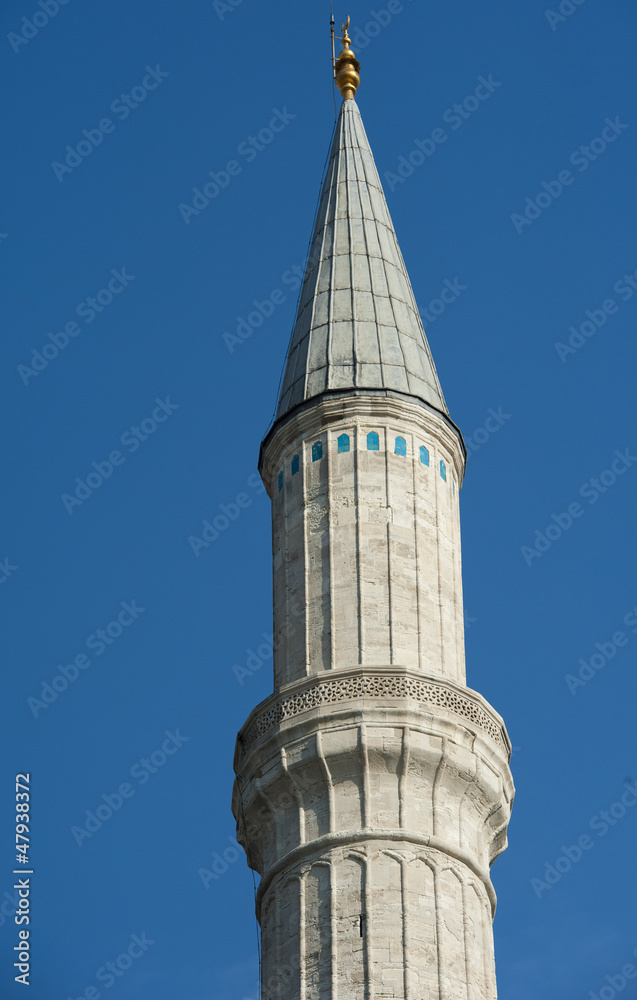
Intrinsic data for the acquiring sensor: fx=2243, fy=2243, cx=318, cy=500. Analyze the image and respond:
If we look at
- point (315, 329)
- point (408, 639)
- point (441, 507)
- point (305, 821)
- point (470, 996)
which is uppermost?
point (315, 329)

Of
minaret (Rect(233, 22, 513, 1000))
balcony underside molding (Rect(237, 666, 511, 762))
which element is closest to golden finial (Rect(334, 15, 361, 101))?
minaret (Rect(233, 22, 513, 1000))

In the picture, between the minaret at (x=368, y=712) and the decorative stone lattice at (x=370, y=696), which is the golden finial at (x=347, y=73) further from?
the decorative stone lattice at (x=370, y=696)

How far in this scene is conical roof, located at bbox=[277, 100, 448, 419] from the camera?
31078 mm

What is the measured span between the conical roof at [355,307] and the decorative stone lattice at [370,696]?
4813 mm

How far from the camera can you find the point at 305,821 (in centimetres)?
2717

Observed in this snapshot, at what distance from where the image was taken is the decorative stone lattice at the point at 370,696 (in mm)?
27469

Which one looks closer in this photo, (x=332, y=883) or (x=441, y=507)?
(x=332, y=883)

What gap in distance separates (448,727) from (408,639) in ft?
4.48

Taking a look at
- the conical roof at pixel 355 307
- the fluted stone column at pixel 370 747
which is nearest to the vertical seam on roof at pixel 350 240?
the conical roof at pixel 355 307

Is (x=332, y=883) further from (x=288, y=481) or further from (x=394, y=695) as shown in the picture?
(x=288, y=481)

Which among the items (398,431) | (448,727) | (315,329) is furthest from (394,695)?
(315,329)

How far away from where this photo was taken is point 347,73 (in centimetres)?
3631

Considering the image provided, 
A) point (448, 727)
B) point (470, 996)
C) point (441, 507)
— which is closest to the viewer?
point (470, 996)

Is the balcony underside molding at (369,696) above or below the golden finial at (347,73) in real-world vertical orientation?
below
